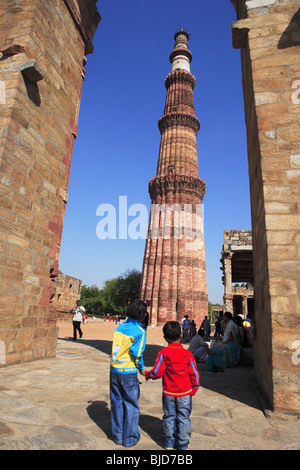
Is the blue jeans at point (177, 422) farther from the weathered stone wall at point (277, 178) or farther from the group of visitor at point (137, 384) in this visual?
the weathered stone wall at point (277, 178)

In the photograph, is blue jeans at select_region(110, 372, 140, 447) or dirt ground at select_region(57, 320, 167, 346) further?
dirt ground at select_region(57, 320, 167, 346)

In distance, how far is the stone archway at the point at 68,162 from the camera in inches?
119

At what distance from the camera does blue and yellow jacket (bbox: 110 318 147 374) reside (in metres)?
2.20

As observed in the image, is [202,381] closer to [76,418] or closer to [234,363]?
[234,363]

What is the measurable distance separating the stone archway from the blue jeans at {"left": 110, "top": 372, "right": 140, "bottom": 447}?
4.73ft

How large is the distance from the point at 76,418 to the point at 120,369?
28.9 inches

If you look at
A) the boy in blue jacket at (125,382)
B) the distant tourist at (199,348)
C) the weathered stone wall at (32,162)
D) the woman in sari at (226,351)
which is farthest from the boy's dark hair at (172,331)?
the distant tourist at (199,348)

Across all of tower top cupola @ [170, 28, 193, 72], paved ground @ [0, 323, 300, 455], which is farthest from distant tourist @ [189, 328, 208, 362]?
tower top cupola @ [170, 28, 193, 72]

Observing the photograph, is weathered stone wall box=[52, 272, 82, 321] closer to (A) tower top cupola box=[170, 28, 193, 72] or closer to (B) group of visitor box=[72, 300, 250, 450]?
(B) group of visitor box=[72, 300, 250, 450]

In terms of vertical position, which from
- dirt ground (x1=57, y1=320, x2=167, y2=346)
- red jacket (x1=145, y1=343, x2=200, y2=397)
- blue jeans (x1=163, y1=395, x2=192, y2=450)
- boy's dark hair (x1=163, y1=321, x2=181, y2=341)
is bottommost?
dirt ground (x1=57, y1=320, x2=167, y2=346)

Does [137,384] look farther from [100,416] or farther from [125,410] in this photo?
[100,416]

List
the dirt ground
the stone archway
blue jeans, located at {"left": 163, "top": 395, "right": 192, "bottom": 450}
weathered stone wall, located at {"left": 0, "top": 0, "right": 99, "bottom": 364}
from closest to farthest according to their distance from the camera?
blue jeans, located at {"left": 163, "top": 395, "right": 192, "bottom": 450} < the stone archway < weathered stone wall, located at {"left": 0, "top": 0, "right": 99, "bottom": 364} < the dirt ground

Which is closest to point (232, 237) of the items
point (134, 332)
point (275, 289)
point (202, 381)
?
point (202, 381)

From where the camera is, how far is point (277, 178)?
325cm
